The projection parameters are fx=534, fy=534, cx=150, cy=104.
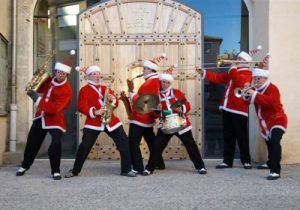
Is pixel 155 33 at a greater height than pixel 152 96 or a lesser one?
greater

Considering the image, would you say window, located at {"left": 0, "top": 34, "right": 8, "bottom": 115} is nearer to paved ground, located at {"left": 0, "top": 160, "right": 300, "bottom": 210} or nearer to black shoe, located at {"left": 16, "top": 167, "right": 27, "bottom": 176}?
paved ground, located at {"left": 0, "top": 160, "right": 300, "bottom": 210}

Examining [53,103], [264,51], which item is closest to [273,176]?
[264,51]

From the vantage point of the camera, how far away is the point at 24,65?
9.11m

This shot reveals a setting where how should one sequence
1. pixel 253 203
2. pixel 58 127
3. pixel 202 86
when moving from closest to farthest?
pixel 253 203
pixel 58 127
pixel 202 86

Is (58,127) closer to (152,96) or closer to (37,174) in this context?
(37,174)

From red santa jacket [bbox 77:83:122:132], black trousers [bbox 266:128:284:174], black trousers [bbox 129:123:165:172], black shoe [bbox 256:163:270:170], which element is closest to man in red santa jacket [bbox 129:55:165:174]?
black trousers [bbox 129:123:165:172]

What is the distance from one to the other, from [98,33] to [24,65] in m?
1.37

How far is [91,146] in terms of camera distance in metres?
7.46

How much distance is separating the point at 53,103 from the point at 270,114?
294 cm

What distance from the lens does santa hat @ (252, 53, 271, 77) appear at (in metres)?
7.24

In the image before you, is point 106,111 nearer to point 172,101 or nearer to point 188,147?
point 172,101

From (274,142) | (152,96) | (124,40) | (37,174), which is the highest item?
(124,40)

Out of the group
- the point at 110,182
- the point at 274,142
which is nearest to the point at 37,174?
the point at 110,182

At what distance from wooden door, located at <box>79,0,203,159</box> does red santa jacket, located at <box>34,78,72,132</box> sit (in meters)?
1.72
